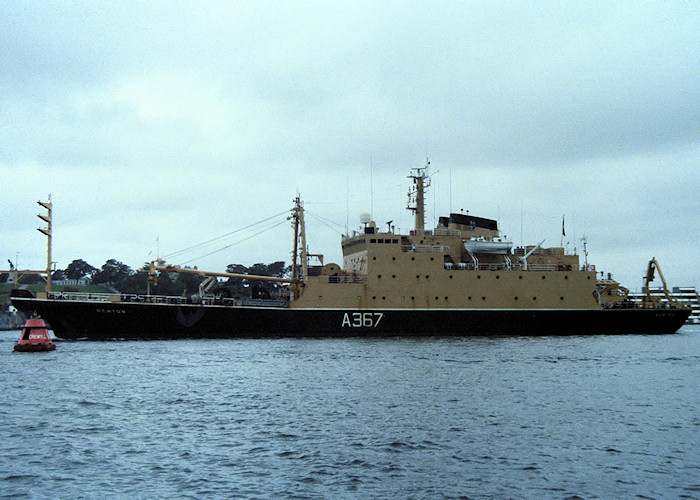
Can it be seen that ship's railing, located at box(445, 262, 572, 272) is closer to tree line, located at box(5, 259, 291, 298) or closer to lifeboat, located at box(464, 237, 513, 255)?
lifeboat, located at box(464, 237, 513, 255)

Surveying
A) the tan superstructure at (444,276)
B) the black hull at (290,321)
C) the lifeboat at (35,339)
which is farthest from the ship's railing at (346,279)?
the lifeboat at (35,339)

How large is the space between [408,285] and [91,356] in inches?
654

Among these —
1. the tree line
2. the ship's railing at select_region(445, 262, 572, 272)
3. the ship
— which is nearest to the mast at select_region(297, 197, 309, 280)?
the ship

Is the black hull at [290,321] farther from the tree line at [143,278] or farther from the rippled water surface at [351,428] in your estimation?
the tree line at [143,278]

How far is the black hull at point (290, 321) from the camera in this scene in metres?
33.3

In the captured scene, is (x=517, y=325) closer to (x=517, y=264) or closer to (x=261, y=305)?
(x=517, y=264)

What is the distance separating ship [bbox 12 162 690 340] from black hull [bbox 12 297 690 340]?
53mm

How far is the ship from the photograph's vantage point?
111ft

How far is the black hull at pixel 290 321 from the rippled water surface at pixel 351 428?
8449 mm

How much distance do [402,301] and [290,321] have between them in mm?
6151

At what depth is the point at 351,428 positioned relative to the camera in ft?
43.9

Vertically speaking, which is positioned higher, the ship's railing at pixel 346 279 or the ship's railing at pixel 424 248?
the ship's railing at pixel 424 248

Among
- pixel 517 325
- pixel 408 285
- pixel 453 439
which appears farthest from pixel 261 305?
pixel 453 439

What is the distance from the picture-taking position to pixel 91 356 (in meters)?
27.1
